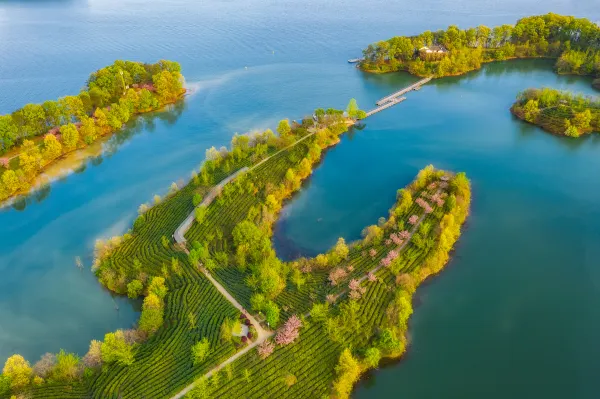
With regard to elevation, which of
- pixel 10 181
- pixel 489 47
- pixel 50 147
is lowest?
pixel 489 47

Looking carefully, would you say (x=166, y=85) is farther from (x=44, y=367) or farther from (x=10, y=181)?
(x=44, y=367)

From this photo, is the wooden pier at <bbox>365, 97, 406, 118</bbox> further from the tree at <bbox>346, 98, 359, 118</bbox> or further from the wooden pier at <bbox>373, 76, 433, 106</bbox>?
the tree at <bbox>346, 98, 359, 118</bbox>

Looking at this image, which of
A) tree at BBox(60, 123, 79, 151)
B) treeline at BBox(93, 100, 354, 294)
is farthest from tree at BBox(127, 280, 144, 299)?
tree at BBox(60, 123, 79, 151)

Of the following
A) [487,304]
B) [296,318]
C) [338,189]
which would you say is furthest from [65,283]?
[487,304]

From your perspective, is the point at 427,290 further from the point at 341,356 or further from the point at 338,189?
the point at 338,189

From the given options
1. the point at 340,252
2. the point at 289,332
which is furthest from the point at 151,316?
the point at 340,252

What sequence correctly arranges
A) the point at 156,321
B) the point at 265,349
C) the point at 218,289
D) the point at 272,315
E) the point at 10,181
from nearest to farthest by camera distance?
the point at 265,349, the point at 272,315, the point at 156,321, the point at 218,289, the point at 10,181
